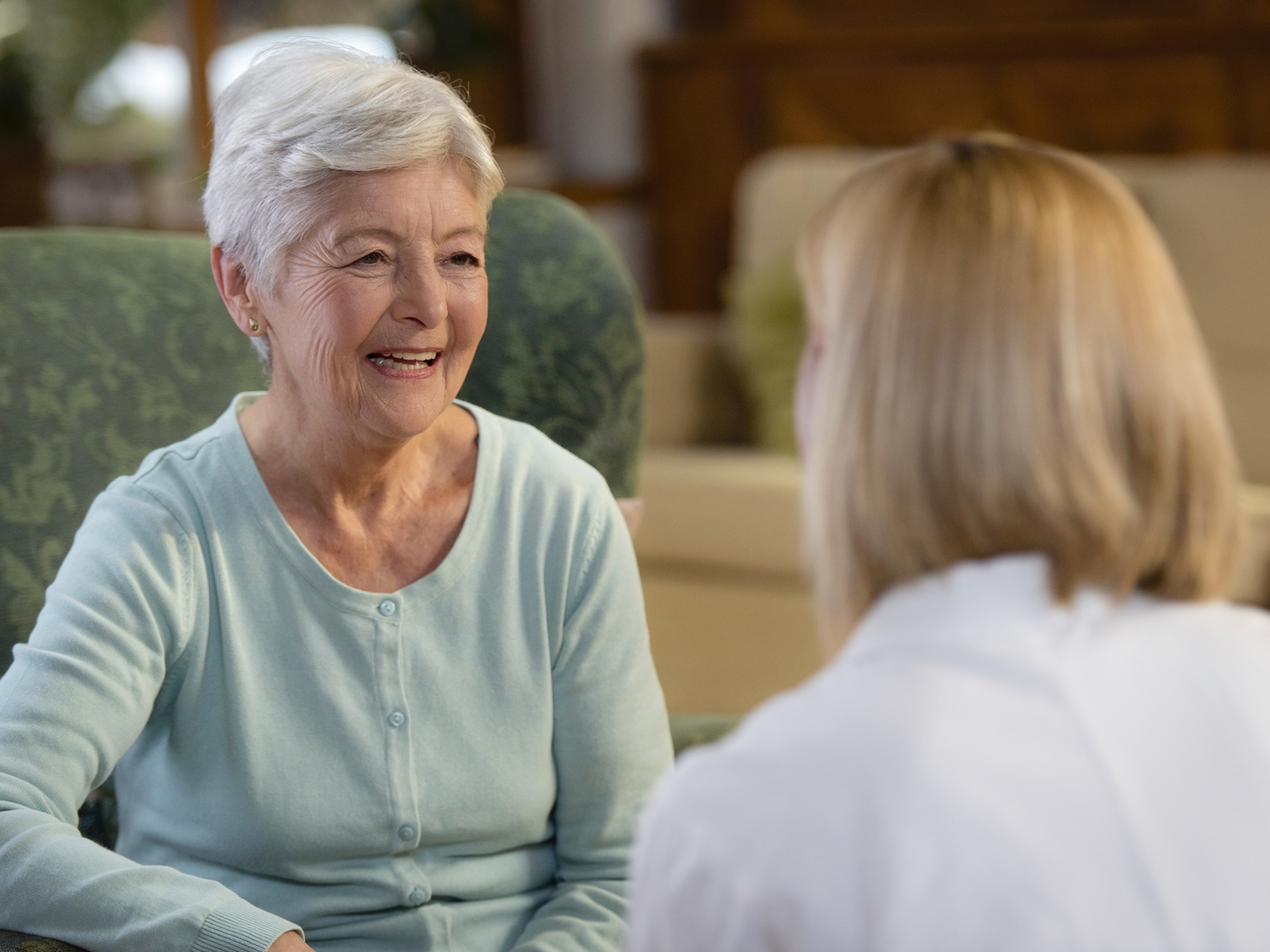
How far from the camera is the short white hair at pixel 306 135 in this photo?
98 cm

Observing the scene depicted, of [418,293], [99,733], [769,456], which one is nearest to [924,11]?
[769,456]

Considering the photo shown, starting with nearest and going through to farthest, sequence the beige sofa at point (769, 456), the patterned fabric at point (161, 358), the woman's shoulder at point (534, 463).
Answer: the woman's shoulder at point (534, 463) < the patterned fabric at point (161, 358) < the beige sofa at point (769, 456)

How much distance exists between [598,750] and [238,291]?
18.5 inches

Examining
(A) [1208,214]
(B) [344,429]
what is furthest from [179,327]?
(A) [1208,214]

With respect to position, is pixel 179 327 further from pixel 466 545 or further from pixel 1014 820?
pixel 1014 820

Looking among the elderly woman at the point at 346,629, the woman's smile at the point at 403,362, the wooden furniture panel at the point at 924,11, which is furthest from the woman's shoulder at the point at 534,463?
the wooden furniture panel at the point at 924,11

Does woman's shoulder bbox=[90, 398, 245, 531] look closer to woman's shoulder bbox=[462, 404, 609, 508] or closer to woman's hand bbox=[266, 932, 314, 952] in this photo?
woman's shoulder bbox=[462, 404, 609, 508]

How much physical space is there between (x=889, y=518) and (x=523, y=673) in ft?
1.57

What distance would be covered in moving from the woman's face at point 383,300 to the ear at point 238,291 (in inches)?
0.5

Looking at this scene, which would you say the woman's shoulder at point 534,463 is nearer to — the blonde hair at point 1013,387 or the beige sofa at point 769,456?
the blonde hair at point 1013,387

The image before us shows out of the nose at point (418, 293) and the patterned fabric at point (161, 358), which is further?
the patterned fabric at point (161, 358)

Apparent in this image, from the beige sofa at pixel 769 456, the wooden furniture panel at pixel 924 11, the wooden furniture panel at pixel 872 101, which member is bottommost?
the beige sofa at pixel 769 456

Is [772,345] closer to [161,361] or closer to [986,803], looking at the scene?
[161,361]

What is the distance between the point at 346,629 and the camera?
1.05 m
